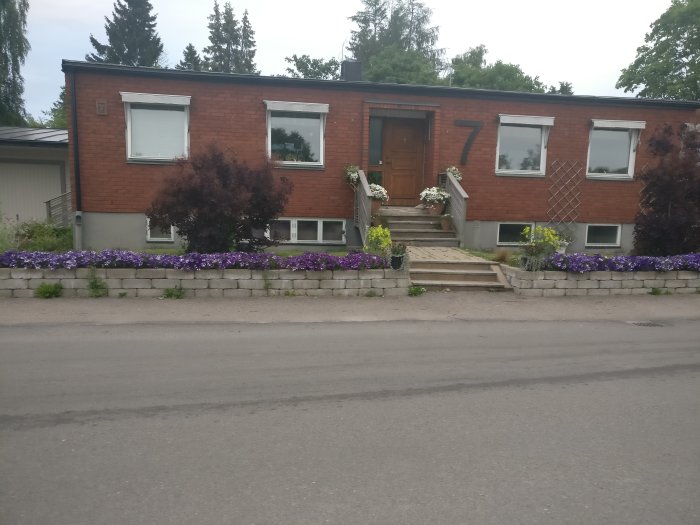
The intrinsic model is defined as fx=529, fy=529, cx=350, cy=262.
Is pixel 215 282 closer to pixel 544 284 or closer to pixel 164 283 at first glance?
pixel 164 283

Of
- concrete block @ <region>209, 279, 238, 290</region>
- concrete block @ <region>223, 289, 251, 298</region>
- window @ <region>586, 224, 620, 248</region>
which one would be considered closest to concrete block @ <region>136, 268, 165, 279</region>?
concrete block @ <region>209, 279, 238, 290</region>

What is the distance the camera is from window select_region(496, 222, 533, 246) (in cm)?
1520

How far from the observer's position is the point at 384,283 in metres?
9.57

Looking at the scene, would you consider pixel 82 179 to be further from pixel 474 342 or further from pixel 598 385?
pixel 598 385

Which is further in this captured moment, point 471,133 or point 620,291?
point 471,133

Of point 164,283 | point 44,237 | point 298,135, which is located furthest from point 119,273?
point 298,135

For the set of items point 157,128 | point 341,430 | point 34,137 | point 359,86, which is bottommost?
point 341,430

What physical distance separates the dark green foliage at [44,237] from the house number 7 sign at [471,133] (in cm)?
1060

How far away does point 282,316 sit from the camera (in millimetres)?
7969

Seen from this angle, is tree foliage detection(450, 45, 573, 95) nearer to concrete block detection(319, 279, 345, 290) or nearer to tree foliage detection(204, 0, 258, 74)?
tree foliage detection(204, 0, 258, 74)

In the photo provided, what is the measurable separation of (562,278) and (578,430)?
6410 mm

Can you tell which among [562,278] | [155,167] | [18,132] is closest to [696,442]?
[562,278]

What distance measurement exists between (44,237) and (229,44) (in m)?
50.2

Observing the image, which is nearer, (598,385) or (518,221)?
(598,385)
